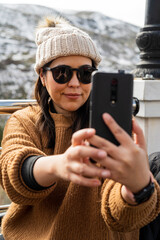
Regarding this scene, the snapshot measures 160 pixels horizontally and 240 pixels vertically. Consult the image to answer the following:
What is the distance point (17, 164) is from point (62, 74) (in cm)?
55

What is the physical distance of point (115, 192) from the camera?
1521 millimetres

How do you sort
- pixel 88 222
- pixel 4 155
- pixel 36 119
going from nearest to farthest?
pixel 4 155, pixel 88 222, pixel 36 119

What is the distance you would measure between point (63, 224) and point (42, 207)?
16 cm

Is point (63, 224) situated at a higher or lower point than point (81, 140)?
lower

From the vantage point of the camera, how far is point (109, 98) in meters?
1.24

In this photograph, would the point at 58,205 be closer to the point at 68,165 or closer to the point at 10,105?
the point at 68,165

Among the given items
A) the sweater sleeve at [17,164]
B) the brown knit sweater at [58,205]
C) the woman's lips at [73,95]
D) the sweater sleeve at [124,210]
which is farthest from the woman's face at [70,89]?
the sweater sleeve at [124,210]

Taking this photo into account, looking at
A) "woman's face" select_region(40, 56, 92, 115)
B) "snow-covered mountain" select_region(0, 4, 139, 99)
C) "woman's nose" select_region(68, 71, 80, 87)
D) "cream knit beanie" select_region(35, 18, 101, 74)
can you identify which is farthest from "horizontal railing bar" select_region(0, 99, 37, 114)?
"snow-covered mountain" select_region(0, 4, 139, 99)

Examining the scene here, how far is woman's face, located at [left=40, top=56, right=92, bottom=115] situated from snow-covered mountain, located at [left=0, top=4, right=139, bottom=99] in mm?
8879

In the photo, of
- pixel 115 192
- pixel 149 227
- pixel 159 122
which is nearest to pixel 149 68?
pixel 159 122

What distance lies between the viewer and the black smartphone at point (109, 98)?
48.1 inches

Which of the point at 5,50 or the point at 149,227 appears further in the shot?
the point at 5,50

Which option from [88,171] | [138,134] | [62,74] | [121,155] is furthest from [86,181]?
[62,74]

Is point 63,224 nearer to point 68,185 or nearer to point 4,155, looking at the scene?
point 68,185
